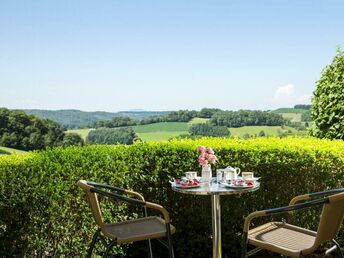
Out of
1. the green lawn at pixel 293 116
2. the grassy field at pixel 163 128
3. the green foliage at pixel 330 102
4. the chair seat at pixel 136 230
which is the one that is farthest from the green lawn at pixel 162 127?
the chair seat at pixel 136 230

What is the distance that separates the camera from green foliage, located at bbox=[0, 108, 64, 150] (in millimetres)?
6582

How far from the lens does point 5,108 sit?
7.55 m

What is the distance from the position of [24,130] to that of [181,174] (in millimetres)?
3220

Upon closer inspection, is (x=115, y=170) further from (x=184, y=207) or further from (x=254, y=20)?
(x=254, y=20)

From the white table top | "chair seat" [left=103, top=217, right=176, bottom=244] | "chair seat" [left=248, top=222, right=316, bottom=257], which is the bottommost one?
"chair seat" [left=248, top=222, right=316, bottom=257]

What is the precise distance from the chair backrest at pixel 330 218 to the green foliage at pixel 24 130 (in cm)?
407

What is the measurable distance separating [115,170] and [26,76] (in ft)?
15.4

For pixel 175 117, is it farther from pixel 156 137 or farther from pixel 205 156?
pixel 205 156

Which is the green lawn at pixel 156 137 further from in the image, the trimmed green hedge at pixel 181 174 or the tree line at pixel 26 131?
the tree line at pixel 26 131

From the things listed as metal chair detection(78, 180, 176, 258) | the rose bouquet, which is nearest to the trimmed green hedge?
metal chair detection(78, 180, 176, 258)

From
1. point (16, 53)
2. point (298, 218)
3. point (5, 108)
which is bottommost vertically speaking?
point (298, 218)

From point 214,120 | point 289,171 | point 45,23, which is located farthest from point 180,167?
point 45,23

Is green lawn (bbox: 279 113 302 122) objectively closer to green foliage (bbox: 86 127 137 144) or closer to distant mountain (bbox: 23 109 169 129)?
distant mountain (bbox: 23 109 169 129)

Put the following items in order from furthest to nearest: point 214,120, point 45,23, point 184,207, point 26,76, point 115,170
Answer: point 45,23 < point 26,76 < point 214,120 < point 184,207 < point 115,170
